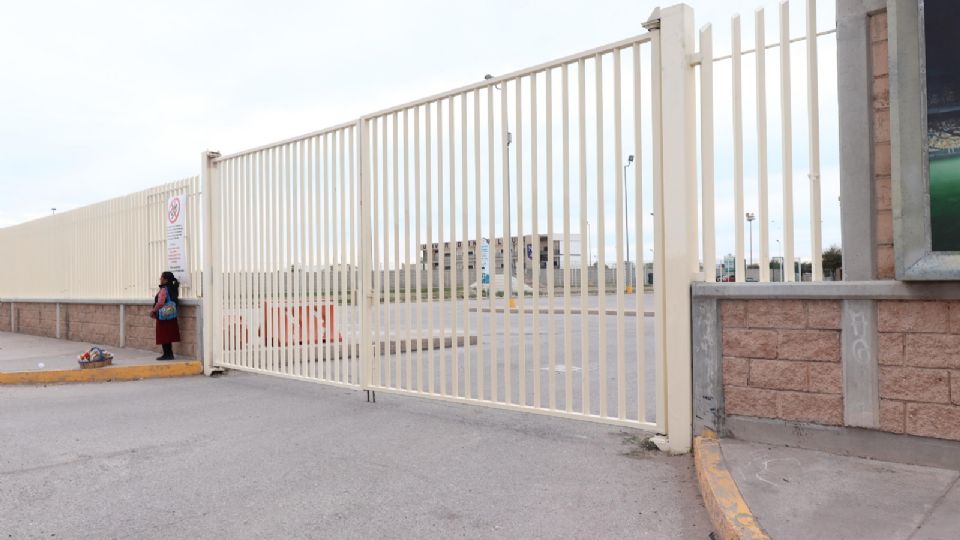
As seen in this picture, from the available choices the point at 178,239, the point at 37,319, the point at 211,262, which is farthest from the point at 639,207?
the point at 37,319

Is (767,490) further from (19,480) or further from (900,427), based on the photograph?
Answer: (19,480)

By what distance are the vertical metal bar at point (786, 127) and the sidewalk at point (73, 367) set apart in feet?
26.0

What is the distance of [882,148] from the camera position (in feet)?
12.4

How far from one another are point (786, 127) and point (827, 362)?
149 centimetres

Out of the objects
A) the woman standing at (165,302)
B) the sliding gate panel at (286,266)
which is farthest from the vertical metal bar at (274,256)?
the woman standing at (165,302)

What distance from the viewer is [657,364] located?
461cm

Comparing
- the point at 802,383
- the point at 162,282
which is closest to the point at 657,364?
the point at 802,383

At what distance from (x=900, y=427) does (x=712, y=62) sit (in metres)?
2.54

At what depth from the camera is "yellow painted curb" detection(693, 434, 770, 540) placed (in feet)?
9.48

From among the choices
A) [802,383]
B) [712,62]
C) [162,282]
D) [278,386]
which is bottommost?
[278,386]

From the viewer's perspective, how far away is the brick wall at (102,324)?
32.3 feet

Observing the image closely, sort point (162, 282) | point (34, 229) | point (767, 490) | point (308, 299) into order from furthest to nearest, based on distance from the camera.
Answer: point (34, 229)
point (162, 282)
point (308, 299)
point (767, 490)

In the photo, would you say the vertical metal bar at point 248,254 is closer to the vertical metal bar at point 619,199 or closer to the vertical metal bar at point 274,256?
the vertical metal bar at point 274,256

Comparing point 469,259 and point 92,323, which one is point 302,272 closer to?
point 469,259
